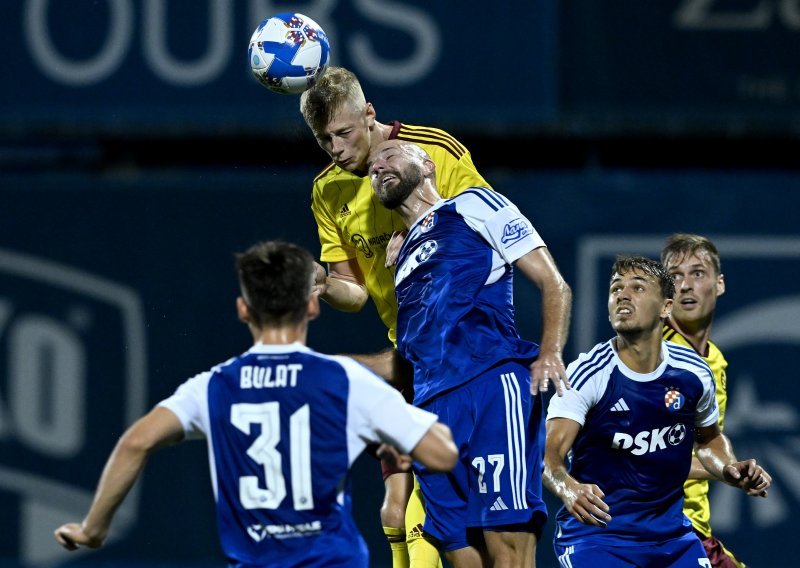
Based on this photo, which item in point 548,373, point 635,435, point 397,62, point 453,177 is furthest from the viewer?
point 397,62

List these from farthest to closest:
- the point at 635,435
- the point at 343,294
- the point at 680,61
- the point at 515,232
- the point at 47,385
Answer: the point at 680,61, the point at 47,385, the point at 343,294, the point at 635,435, the point at 515,232

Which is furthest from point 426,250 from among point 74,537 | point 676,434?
point 74,537

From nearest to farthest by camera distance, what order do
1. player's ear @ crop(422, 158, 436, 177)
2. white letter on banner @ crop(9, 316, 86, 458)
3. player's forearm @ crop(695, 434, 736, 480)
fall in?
player's ear @ crop(422, 158, 436, 177)
player's forearm @ crop(695, 434, 736, 480)
white letter on banner @ crop(9, 316, 86, 458)

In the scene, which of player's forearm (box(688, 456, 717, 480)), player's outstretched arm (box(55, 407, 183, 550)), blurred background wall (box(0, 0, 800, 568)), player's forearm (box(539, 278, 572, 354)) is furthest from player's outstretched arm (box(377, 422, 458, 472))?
blurred background wall (box(0, 0, 800, 568))

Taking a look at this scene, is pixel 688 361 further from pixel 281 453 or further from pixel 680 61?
pixel 680 61

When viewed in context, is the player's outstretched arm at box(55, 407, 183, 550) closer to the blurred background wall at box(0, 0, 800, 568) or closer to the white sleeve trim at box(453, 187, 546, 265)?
the white sleeve trim at box(453, 187, 546, 265)

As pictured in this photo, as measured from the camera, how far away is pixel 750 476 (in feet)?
20.0

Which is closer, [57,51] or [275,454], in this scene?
[275,454]

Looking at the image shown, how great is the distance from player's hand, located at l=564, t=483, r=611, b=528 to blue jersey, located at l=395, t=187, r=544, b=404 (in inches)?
24.7

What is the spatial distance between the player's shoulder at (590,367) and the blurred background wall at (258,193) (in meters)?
3.91

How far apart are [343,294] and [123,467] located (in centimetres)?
258

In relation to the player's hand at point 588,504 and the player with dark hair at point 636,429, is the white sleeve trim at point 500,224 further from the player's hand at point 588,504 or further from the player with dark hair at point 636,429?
the player's hand at point 588,504

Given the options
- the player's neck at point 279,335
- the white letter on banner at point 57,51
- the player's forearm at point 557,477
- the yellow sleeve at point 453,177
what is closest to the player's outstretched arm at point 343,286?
Result: the yellow sleeve at point 453,177

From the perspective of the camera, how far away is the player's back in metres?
4.56
